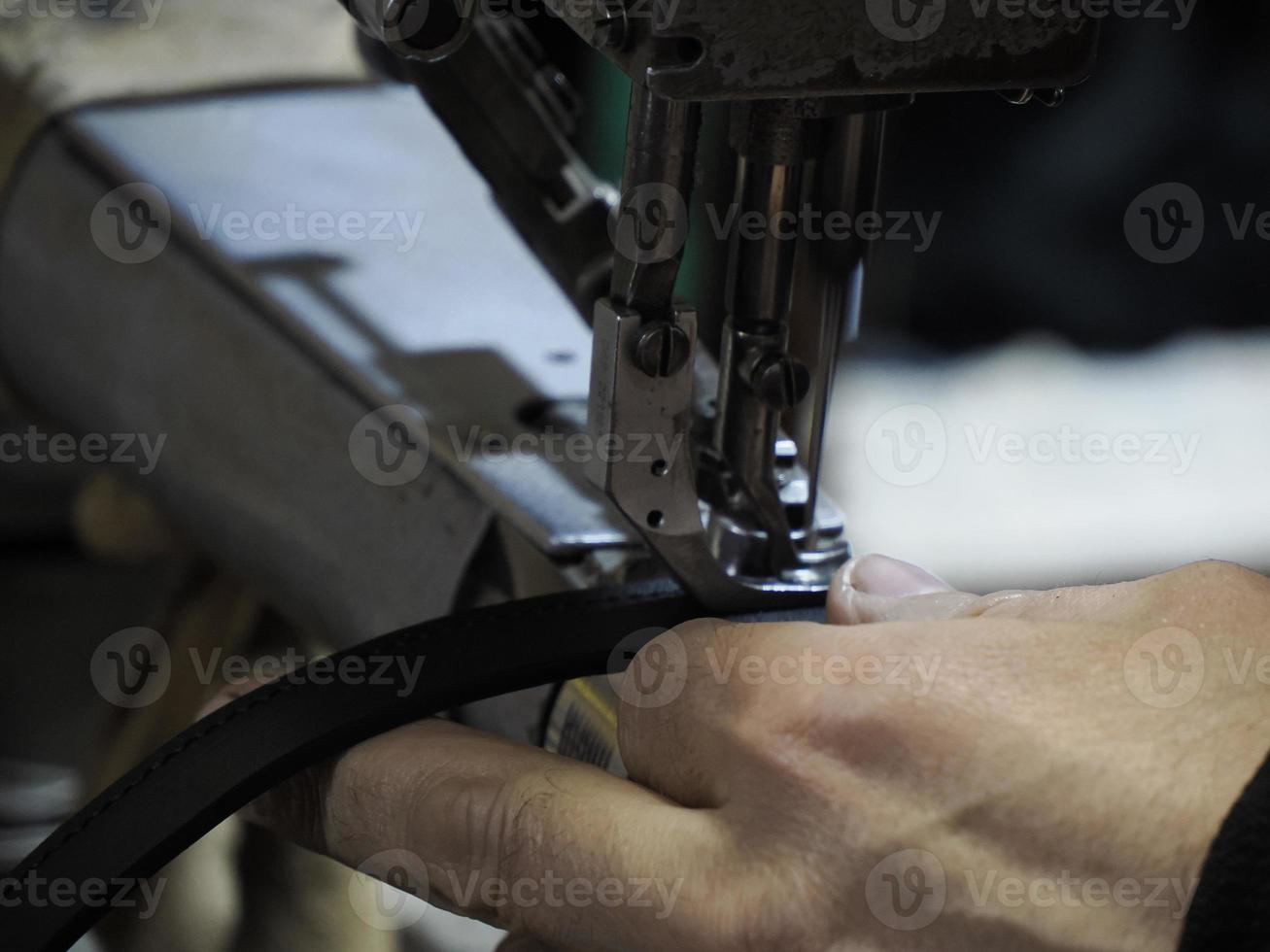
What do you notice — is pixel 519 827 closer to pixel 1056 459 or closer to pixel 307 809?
pixel 307 809

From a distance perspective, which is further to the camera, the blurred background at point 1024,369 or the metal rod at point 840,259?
the blurred background at point 1024,369

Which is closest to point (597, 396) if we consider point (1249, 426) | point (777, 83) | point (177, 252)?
point (777, 83)

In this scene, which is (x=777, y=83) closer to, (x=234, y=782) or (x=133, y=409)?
(x=234, y=782)

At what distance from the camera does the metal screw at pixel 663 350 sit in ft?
1.44

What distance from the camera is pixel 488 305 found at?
687 millimetres

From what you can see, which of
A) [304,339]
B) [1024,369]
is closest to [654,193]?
[304,339]

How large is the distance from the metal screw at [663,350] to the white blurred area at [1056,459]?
1068mm

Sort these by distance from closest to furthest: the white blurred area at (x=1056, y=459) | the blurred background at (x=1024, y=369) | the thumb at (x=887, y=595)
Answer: the thumb at (x=887, y=595) → the blurred background at (x=1024, y=369) → the white blurred area at (x=1056, y=459)

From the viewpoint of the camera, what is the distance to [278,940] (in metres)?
0.72

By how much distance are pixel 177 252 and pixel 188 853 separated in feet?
1.02

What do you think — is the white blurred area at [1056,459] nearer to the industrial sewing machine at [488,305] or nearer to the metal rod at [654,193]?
the industrial sewing machine at [488,305]

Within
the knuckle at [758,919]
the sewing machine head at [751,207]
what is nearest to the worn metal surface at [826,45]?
the sewing machine head at [751,207]

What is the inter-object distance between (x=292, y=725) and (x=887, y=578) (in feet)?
0.65

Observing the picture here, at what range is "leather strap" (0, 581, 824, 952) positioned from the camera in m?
0.43
